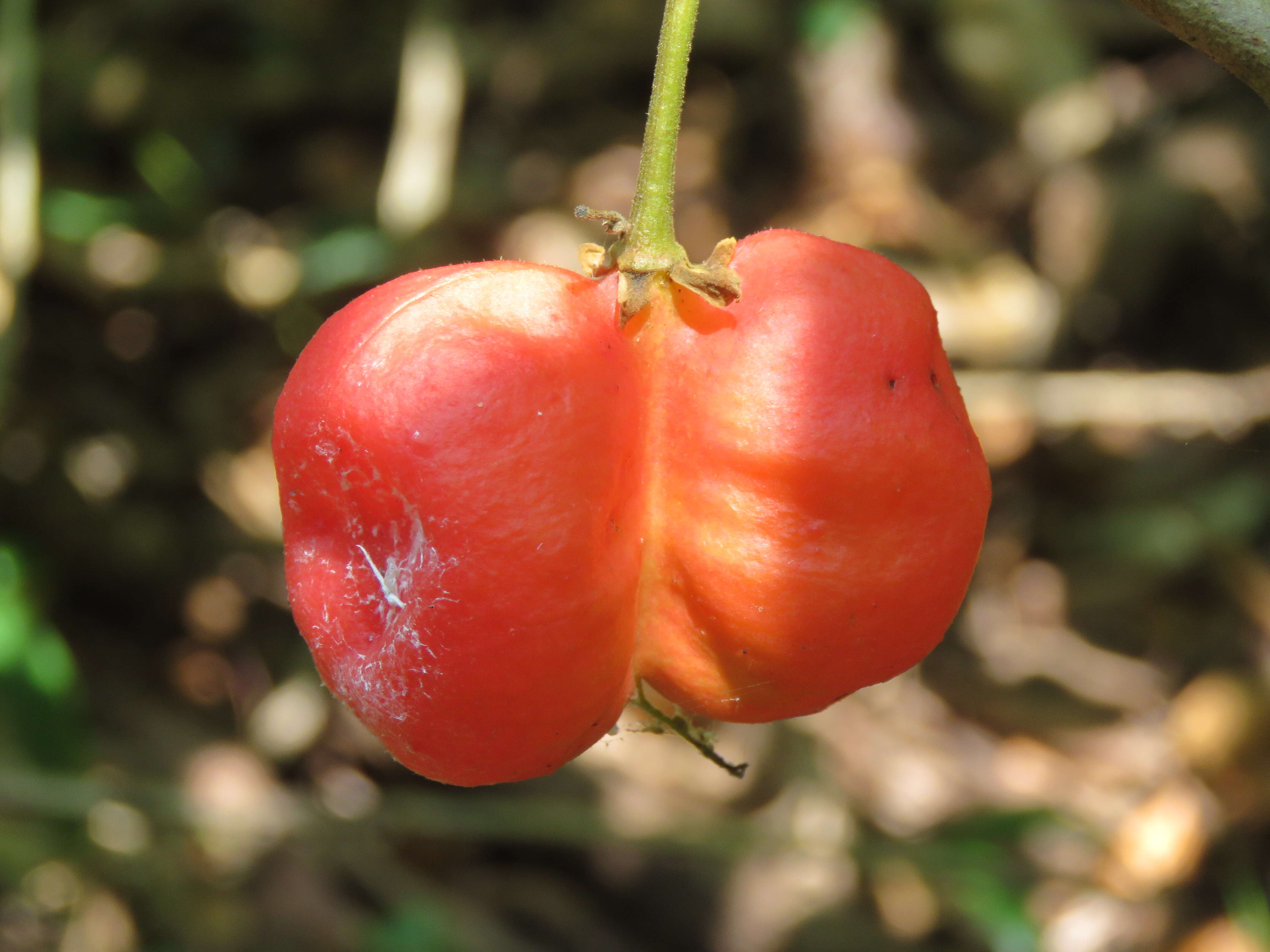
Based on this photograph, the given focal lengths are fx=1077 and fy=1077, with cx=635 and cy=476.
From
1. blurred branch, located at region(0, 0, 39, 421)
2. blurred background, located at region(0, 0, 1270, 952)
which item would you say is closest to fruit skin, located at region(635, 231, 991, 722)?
blurred background, located at region(0, 0, 1270, 952)

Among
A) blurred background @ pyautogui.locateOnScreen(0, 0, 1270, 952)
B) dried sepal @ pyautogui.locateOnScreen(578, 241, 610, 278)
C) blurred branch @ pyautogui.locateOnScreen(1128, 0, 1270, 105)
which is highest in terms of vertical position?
blurred branch @ pyautogui.locateOnScreen(1128, 0, 1270, 105)

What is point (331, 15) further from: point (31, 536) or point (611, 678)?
point (611, 678)

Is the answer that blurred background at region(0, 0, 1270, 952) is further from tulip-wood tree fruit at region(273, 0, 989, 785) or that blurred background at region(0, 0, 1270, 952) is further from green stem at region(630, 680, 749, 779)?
tulip-wood tree fruit at region(273, 0, 989, 785)

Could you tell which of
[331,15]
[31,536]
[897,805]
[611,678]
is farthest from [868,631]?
[331,15]

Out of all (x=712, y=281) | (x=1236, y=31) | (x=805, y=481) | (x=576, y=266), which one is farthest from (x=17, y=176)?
(x=1236, y=31)

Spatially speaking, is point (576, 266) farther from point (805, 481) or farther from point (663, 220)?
point (805, 481)

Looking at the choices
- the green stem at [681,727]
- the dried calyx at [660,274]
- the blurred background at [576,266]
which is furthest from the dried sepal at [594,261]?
the blurred background at [576,266]
